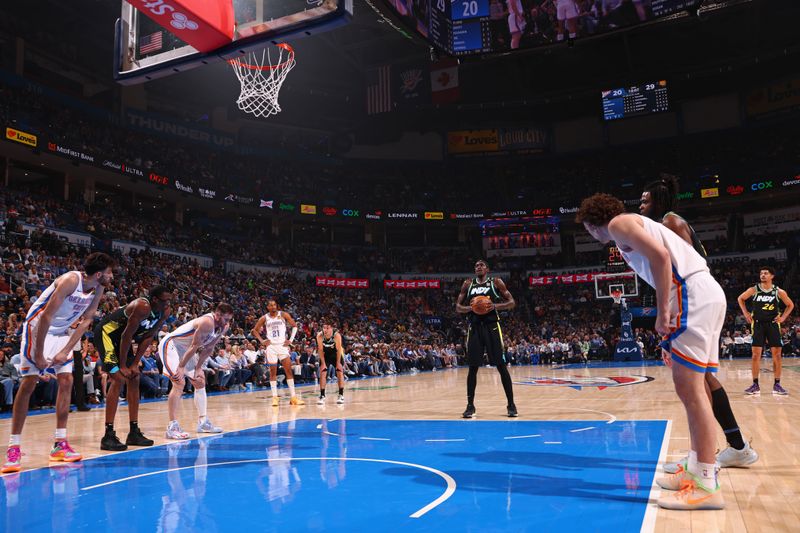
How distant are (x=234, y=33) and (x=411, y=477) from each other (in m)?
5.66

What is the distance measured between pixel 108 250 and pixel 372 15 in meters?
16.9

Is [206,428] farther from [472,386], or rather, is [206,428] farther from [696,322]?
[696,322]

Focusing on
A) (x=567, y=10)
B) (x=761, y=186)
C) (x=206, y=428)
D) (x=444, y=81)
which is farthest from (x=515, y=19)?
(x=761, y=186)

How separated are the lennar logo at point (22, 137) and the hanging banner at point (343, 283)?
55.0 feet

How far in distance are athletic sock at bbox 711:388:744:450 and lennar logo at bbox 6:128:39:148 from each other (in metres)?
26.4

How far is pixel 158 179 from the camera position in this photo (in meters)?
29.3

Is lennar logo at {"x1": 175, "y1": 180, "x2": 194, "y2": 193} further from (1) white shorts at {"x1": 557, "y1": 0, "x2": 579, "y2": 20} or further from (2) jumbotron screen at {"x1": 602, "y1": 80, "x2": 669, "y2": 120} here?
(2) jumbotron screen at {"x1": 602, "y1": 80, "x2": 669, "y2": 120}

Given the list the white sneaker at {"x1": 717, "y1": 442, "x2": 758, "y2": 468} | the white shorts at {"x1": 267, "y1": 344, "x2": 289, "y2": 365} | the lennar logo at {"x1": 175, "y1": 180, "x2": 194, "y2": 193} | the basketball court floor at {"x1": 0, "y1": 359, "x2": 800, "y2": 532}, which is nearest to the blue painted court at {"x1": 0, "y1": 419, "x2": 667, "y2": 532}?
the basketball court floor at {"x1": 0, "y1": 359, "x2": 800, "y2": 532}

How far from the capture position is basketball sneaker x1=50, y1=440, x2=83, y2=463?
5.38 meters

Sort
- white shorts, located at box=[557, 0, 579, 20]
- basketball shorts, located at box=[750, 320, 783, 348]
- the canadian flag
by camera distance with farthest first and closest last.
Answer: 1. the canadian flag
2. white shorts, located at box=[557, 0, 579, 20]
3. basketball shorts, located at box=[750, 320, 783, 348]

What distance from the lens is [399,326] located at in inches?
1316

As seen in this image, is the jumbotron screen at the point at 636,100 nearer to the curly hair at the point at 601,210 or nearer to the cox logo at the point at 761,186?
the cox logo at the point at 761,186

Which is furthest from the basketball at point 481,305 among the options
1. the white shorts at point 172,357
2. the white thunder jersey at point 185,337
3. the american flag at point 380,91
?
the american flag at point 380,91

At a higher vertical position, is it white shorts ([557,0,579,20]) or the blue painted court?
white shorts ([557,0,579,20])
